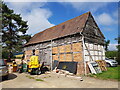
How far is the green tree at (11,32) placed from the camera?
1867 centimetres

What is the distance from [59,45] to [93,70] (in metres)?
4.94

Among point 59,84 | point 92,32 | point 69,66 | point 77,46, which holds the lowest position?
point 59,84

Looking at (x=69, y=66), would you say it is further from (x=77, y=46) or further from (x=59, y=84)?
(x=59, y=84)

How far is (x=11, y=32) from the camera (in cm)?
2033

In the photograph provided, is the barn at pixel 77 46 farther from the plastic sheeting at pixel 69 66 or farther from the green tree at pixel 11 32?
the green tree at pixel 11 32

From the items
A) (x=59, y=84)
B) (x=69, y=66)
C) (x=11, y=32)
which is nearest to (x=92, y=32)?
(x=69, y=66)

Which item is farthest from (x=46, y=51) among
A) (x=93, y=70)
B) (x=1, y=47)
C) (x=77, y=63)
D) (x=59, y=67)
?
(x=1, y=47)

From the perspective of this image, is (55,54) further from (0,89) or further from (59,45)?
(0,89)

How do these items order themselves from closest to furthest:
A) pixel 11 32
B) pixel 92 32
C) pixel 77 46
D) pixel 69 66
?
1. pixel 69 66
2. pixel 77 46
3. pixel 92 32
4. pixel 11 32

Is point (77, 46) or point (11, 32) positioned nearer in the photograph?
point (77, 46)

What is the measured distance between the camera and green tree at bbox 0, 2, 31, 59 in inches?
735

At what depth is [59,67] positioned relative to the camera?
10.8 metres

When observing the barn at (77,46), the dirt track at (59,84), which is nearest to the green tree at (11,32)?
the barn at (77,46)

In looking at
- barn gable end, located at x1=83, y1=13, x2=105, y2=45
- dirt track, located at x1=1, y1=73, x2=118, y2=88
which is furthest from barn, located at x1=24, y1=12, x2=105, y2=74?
dirt track, located at x1=1, y1=73, x2=118, y2=88
